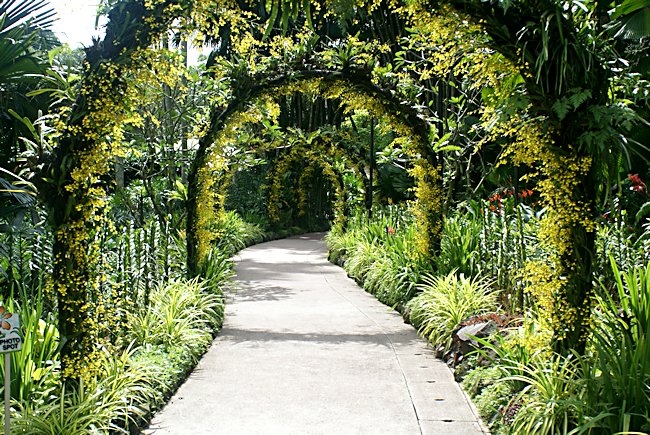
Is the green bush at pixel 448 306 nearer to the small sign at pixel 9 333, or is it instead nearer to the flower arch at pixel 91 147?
the flower arch at pixel 91 147

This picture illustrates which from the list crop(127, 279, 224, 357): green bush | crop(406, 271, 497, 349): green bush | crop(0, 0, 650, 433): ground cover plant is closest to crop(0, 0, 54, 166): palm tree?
crop(0, 0, 650, 433): ground cover plant

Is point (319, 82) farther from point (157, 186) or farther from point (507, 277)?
point (157, 186)

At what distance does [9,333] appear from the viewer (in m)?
3.60

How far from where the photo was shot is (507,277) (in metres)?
7.44

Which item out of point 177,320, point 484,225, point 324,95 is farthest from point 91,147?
point 324,95

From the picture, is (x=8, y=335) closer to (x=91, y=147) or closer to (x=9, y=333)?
(x=9, y=333)

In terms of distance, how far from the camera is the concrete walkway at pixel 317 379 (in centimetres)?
486

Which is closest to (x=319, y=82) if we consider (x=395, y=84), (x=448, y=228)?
(x=395, y=84)

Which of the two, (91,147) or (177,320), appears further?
(177,320)

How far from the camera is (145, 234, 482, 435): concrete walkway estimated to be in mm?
4855

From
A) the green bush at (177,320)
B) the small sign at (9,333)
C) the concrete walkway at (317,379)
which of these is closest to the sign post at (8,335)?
the small sign at (9,333)

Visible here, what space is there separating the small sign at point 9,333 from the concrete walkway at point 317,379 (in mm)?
1477

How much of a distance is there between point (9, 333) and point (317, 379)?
120 inches

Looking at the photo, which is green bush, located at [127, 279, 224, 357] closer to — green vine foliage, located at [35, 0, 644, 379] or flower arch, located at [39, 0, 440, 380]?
flower arch, located at [39, 0, 440, 380]
